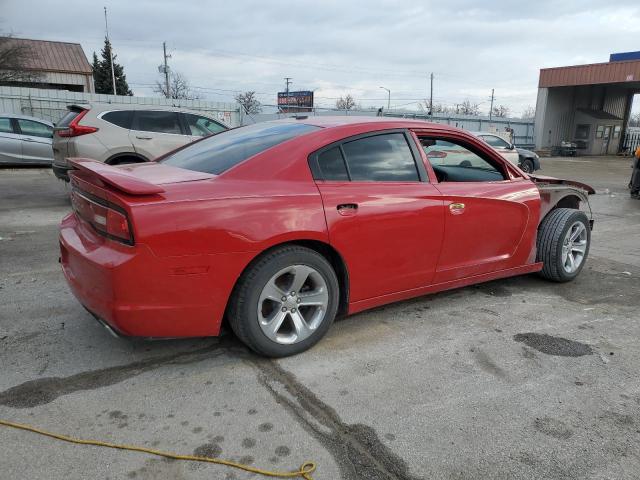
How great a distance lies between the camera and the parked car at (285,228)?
8.84ft

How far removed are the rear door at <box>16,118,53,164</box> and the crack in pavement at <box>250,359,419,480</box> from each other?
1290cm

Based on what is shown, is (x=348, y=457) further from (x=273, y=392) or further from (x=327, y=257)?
(x=327, y=257)

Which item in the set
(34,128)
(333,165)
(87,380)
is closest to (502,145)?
(34,128)

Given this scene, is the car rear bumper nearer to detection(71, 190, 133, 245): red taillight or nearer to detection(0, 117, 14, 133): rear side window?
detection(71, 190, 133, 245): red taillight

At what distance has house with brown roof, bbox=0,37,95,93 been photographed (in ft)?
118

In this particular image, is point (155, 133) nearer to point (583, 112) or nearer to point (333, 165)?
point (333, 165)

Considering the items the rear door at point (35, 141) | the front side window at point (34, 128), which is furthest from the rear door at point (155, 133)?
the front side window at point (34, 128)

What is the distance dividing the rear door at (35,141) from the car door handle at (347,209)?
41.2ft

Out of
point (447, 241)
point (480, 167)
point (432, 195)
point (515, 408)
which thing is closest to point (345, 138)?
point (432, 195)

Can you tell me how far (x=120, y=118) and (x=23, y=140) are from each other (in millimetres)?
6832

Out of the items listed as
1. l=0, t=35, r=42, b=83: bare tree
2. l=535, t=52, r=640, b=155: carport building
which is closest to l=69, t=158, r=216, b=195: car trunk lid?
l=535, t=52, r=640, b=155: carport building

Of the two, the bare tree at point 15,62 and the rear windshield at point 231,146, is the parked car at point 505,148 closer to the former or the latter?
the rear windshield at point 231,146

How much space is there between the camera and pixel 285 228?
2.97 metres

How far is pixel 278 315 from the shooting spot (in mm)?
3100
